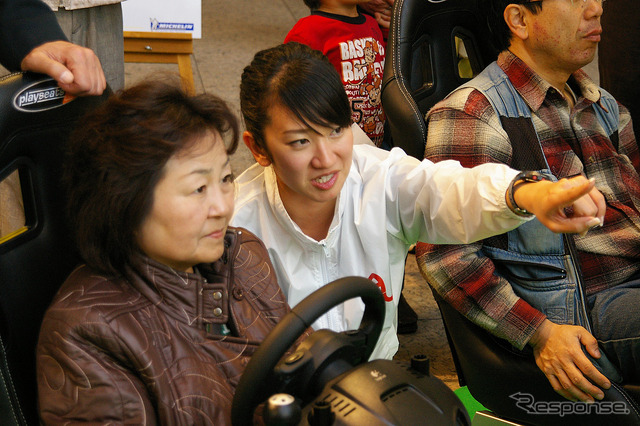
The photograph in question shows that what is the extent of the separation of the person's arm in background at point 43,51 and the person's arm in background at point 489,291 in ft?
2.47

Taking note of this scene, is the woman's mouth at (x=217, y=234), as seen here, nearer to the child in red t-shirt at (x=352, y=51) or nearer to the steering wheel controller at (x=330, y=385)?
the steering wheel controller at (x=330, y=385)

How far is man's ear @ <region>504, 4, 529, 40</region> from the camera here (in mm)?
1812

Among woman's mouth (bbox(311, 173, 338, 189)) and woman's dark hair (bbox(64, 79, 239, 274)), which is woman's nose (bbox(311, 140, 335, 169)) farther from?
woman's dark hair (bbox(64, 79, 239, 274))

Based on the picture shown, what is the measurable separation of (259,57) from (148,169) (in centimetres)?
49

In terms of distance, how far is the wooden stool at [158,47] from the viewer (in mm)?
3209

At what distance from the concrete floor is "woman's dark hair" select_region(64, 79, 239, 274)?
133 cm

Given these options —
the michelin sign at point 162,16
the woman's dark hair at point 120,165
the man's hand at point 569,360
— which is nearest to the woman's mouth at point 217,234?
the woman's dark hair at point 120,165

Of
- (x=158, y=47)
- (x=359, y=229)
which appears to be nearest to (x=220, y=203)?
(x=359, y=229)

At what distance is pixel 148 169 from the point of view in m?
1.15

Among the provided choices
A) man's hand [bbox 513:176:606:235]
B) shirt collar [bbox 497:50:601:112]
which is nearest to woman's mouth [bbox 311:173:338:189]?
man's hand [bbox 513:176:606:235]

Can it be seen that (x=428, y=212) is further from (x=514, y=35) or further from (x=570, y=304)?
(x=514, y=35)

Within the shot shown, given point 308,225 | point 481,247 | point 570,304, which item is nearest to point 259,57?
point 308,225

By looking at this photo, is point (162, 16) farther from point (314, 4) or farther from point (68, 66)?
point (68, 66)

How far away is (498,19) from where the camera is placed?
6.09 feet
